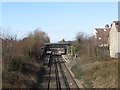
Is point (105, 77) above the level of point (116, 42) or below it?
below

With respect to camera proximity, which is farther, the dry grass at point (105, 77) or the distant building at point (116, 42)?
the distant building at point (116, 42)

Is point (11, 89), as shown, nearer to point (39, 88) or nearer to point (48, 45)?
point (39, 88)

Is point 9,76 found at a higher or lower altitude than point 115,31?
lower

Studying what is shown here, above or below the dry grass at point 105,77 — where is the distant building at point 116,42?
above

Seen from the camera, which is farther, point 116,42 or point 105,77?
point 116,42

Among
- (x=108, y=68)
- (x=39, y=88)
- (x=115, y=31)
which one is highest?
(x=115, y=31)

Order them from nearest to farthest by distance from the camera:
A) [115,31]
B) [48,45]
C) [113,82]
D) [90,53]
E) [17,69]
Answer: [113,82] < [17,69] < [90,53] < [115,31] < [48,45]

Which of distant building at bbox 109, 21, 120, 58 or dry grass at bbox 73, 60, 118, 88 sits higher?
distant building at bbox 109, 21, 120, 58

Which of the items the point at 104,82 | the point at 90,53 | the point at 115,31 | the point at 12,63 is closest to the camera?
the point at 104,82

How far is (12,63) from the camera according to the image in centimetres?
2234

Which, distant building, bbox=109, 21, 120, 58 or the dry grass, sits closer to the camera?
the dry grass

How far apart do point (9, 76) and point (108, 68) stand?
6.58 m

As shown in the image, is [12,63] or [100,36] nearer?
[12,63]

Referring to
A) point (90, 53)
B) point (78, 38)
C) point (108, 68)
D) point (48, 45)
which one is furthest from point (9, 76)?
point (48, 45)
